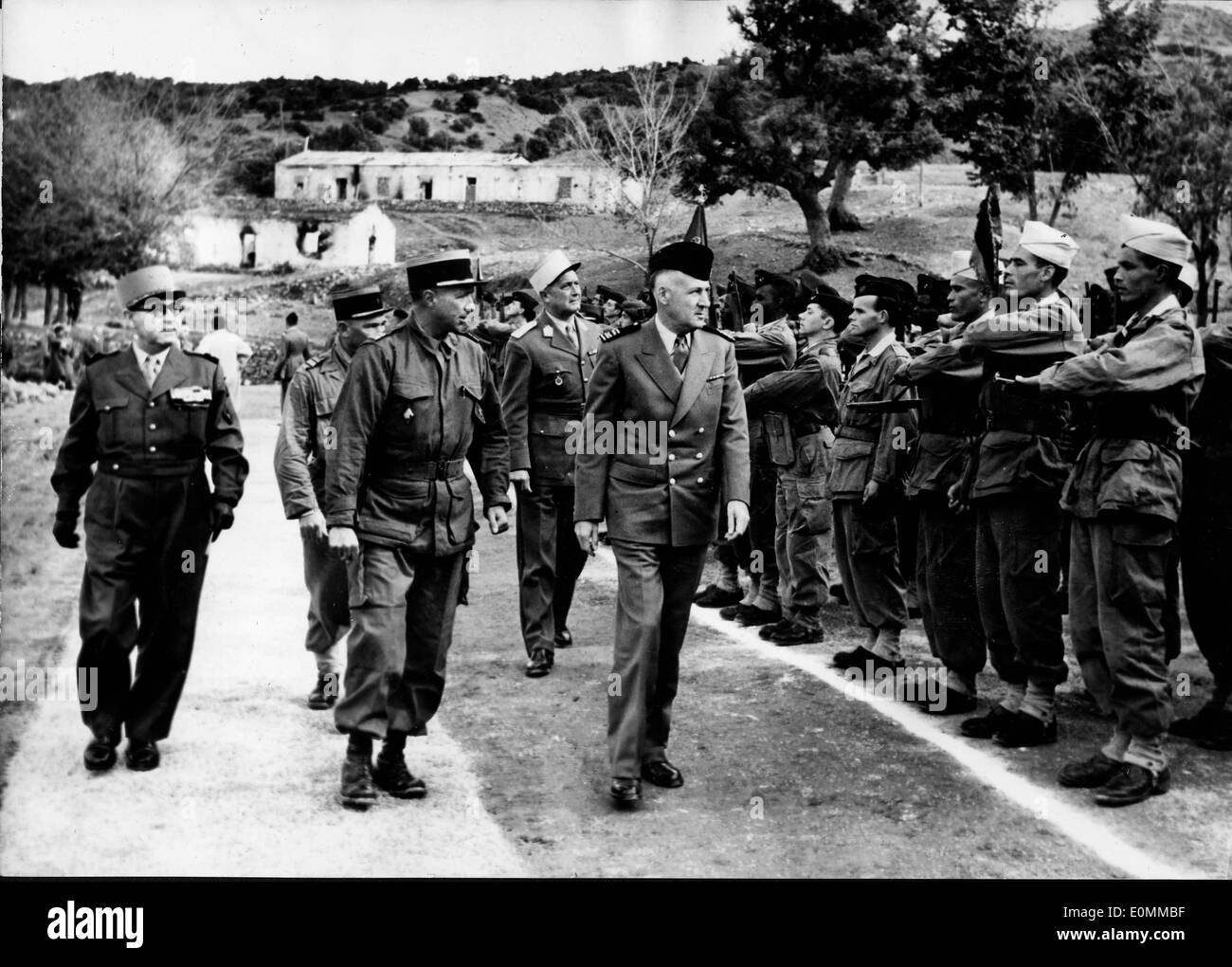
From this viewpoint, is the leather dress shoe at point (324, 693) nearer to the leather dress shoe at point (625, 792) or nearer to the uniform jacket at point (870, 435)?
the leather dress shoe at point (625, 792)

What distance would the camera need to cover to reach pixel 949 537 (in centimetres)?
655

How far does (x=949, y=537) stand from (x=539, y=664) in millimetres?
2405

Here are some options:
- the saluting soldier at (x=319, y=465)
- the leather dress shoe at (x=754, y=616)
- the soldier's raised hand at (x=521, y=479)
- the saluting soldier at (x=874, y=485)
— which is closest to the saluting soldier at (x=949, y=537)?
the saluting soldier at (x=874, y=485)

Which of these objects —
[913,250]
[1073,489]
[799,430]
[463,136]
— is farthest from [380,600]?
[913,250]

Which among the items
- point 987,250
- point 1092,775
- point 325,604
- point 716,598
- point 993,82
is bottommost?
point 716,598

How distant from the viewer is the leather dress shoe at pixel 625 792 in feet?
17.0

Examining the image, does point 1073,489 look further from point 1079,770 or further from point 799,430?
point 799,430

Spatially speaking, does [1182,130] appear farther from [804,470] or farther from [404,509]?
[404,509]

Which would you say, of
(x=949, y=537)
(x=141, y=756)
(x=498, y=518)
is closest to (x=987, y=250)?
(x=949, y=537)

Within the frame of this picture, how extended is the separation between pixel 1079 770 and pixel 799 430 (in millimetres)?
3253

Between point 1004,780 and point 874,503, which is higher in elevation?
point 874,503

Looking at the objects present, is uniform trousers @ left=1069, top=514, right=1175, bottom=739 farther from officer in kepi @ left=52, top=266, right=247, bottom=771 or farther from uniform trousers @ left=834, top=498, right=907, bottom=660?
officer in kepi @ left=52, top=266, right=247, bottom=771

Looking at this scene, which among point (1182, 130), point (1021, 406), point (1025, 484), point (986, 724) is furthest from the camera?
point (1182, 130)

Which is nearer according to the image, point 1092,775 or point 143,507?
point 1092,775
